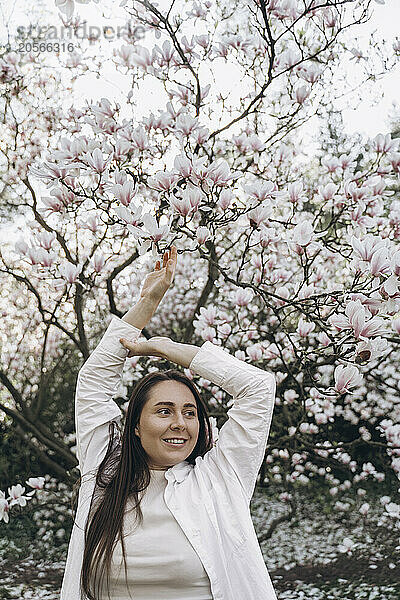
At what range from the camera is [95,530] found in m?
1.28

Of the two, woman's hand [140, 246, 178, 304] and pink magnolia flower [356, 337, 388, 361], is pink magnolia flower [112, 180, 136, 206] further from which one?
pink magnolia flower [356, 337, 388, 361]

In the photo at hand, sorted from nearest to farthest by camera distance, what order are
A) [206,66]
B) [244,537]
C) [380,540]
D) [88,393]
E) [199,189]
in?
[244,537] < [88,393] < [199,189] < [206,66] < [380,540]

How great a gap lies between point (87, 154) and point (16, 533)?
2.97 m

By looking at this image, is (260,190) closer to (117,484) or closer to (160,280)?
(160,280)

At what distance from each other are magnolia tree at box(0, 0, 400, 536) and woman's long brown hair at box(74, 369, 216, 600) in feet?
1.01

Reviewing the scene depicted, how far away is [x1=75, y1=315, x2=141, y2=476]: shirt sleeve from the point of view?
1407mm

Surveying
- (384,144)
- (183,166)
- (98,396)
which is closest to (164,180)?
(183,166)

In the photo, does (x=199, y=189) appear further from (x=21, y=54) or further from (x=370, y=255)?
(x=21, y=54)

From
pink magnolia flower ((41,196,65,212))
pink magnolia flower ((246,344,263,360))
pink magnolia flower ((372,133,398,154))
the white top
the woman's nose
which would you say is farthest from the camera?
pink magnolia flower ((246,344,263,360))

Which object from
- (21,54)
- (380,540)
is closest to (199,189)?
(21,54)

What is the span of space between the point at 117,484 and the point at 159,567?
19cm

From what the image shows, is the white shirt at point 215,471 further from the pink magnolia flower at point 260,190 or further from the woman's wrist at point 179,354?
the pink magnolia flower at point 260,190

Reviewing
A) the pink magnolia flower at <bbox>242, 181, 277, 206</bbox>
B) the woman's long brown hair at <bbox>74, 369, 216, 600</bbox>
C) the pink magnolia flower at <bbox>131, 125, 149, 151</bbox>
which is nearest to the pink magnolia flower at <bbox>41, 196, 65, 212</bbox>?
the pink magnolia flower at <bbox>131, 125, 149, 151</bbox>

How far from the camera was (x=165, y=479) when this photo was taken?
1.34m
